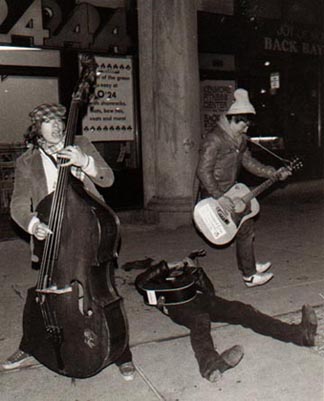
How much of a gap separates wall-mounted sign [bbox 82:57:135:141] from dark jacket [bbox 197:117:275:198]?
386 cm

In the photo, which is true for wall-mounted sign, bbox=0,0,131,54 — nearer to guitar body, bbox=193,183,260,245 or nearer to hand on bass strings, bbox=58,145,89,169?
guitar body, bbox=193,183,260,245

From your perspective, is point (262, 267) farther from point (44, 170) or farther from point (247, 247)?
point (44, 170)

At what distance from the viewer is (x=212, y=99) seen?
10492 mm

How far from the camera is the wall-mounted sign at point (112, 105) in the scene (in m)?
8.88

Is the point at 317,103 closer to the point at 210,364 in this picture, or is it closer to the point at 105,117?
the point at 105,117

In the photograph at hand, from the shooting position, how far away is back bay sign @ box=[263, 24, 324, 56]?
442 inches

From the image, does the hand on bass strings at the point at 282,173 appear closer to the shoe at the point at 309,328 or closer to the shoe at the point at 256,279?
the shoe at the point at 256,279

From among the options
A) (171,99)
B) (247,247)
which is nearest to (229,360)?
(247,247)

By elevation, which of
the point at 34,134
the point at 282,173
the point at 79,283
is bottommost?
the point at 79,283

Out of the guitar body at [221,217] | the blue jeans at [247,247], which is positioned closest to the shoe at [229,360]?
the guitar body at [221,217]

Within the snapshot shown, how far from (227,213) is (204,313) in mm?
1394

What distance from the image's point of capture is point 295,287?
5.41 meters

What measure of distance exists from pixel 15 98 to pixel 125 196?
2.40 m

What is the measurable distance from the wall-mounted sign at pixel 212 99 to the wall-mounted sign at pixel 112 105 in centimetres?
174
